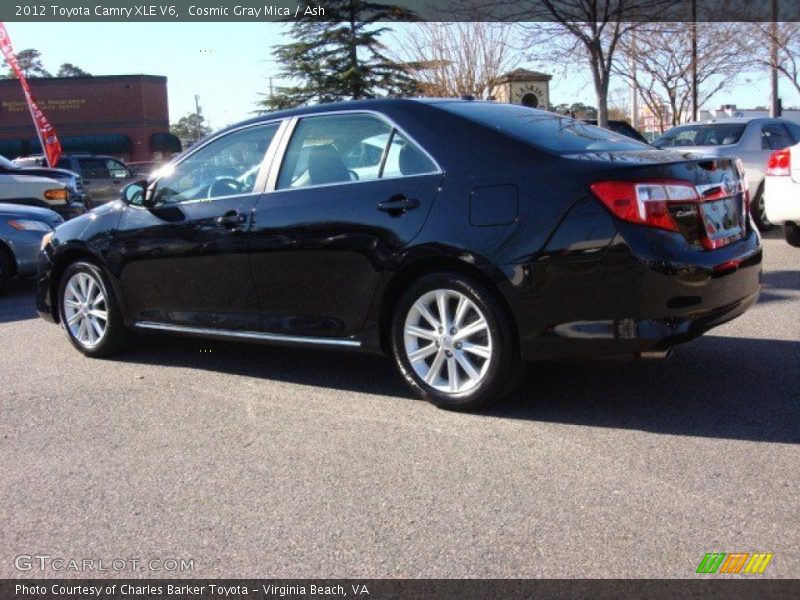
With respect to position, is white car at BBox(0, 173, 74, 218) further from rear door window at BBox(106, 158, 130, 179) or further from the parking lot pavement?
rear door window at BBox(106, 158, 130, 179)

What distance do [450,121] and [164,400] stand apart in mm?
2309

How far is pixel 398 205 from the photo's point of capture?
462 cm

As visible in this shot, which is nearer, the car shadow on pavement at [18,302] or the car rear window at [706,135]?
the car shadow on pavement at [18,302]

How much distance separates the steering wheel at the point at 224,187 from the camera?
5410 mm

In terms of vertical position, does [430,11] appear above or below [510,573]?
above

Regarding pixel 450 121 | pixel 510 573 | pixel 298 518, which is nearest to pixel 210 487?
pixel 298 518

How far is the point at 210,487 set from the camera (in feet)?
12.5

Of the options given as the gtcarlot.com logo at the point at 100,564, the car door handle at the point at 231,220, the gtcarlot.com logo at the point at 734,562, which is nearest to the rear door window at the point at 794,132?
the car door handle at the point at 231,220

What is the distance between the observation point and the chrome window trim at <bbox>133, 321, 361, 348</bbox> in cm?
494

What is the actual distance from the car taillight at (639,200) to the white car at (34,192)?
11.1 metres

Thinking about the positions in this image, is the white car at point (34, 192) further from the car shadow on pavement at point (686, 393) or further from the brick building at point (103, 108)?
the brick building at point (103, 108)

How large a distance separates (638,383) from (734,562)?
215cm

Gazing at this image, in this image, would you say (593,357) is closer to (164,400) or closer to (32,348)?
(164,400)

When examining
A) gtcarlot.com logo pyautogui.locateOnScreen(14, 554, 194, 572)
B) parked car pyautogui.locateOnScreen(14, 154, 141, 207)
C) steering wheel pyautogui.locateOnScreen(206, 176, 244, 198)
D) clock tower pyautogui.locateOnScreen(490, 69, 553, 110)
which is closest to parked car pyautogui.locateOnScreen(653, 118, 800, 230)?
steering wheel pyautogui.locateOnScreen(206, 176, 244, 198)
